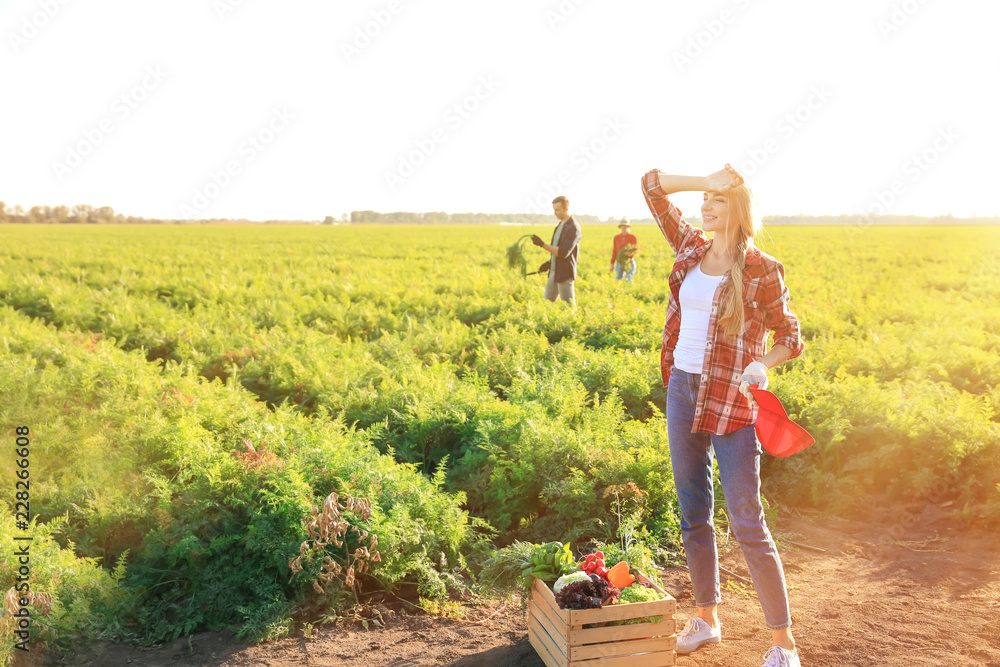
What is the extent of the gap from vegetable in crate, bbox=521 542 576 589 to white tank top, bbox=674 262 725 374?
1270mm

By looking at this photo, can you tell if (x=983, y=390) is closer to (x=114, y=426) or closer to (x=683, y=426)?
(x=683, y=426)

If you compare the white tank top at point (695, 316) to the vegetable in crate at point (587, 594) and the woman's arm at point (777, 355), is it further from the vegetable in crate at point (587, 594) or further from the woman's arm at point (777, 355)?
the vegetable in crate at point (587, 594)

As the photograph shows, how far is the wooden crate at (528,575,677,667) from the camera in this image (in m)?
3.58

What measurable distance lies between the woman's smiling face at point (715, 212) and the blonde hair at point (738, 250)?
4cm

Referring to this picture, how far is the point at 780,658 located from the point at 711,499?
82 centimetres

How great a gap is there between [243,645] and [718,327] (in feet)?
10.8

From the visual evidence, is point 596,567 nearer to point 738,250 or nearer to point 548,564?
point 548,564

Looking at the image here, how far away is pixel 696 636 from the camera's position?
4059 mm

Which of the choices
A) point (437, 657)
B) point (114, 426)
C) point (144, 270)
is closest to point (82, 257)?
point (144, 270)

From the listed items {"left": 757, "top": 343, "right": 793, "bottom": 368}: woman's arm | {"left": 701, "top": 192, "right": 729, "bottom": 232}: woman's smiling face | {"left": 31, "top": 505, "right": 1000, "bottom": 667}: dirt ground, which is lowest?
{"left": 31, "top": 505, "right": 1000, "bottom": 667}: dirt ground

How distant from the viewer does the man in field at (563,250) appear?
11.0 meters

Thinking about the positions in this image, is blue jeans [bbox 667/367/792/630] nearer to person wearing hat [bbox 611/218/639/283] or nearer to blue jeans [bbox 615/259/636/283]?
person wearing hat [bbox 611/218/639/283]

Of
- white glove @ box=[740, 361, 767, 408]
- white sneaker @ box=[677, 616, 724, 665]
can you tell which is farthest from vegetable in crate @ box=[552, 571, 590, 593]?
white glove @ box=[740, 361, 767, 408]

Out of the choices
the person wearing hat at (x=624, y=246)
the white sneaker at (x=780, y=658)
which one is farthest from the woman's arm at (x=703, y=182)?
the person wearing hat at (x=624, y=246)
